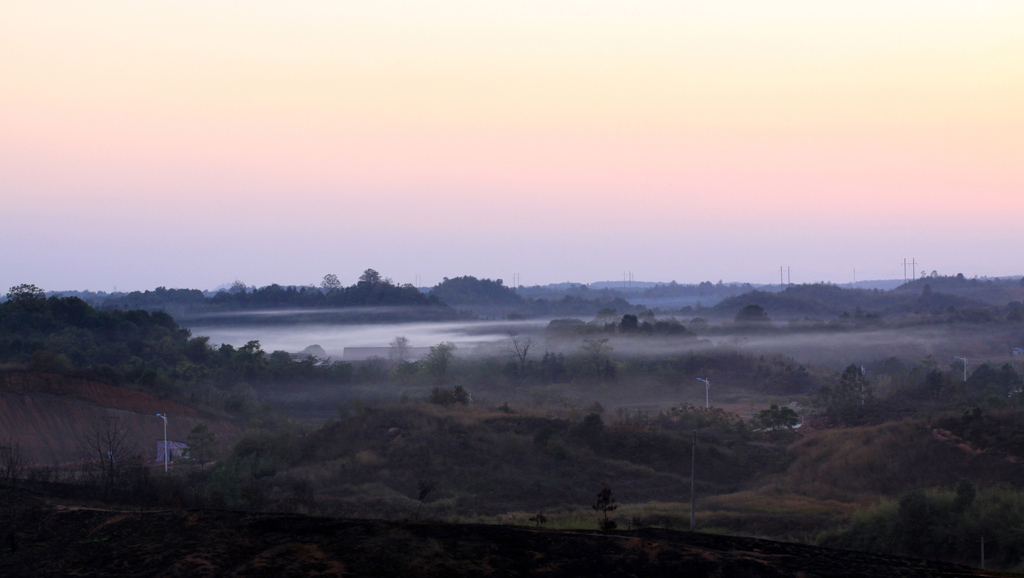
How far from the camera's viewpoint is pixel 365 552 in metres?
13.4

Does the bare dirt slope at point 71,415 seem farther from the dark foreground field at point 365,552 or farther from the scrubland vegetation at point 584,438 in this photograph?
the dark foreground field at point 365,552

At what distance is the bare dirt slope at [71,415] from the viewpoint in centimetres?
5094

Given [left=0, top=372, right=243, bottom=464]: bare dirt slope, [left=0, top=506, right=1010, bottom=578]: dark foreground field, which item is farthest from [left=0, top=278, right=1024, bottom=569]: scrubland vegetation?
[left=0, top=506, right=1010, bottom=578]: dark foreground field

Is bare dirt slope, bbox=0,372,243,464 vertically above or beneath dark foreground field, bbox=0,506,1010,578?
beneath

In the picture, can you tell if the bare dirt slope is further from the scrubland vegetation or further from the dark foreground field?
the dark foreground field

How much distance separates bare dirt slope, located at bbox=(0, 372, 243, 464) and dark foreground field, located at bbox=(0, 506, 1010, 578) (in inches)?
1526

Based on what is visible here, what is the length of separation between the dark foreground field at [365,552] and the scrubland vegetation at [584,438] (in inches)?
268

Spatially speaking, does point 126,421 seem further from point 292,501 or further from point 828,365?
point 828,365

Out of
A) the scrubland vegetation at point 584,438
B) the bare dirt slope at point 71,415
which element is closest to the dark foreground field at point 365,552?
the scrubland vegetation at point 584,438

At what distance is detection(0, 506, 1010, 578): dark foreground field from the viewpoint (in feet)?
41.5

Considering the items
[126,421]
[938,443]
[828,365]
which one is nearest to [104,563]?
[938,443]

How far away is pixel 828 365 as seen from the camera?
103125mm

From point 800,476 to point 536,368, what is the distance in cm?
5163

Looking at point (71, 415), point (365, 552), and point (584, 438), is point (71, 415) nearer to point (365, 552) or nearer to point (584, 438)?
point (584, 438)
